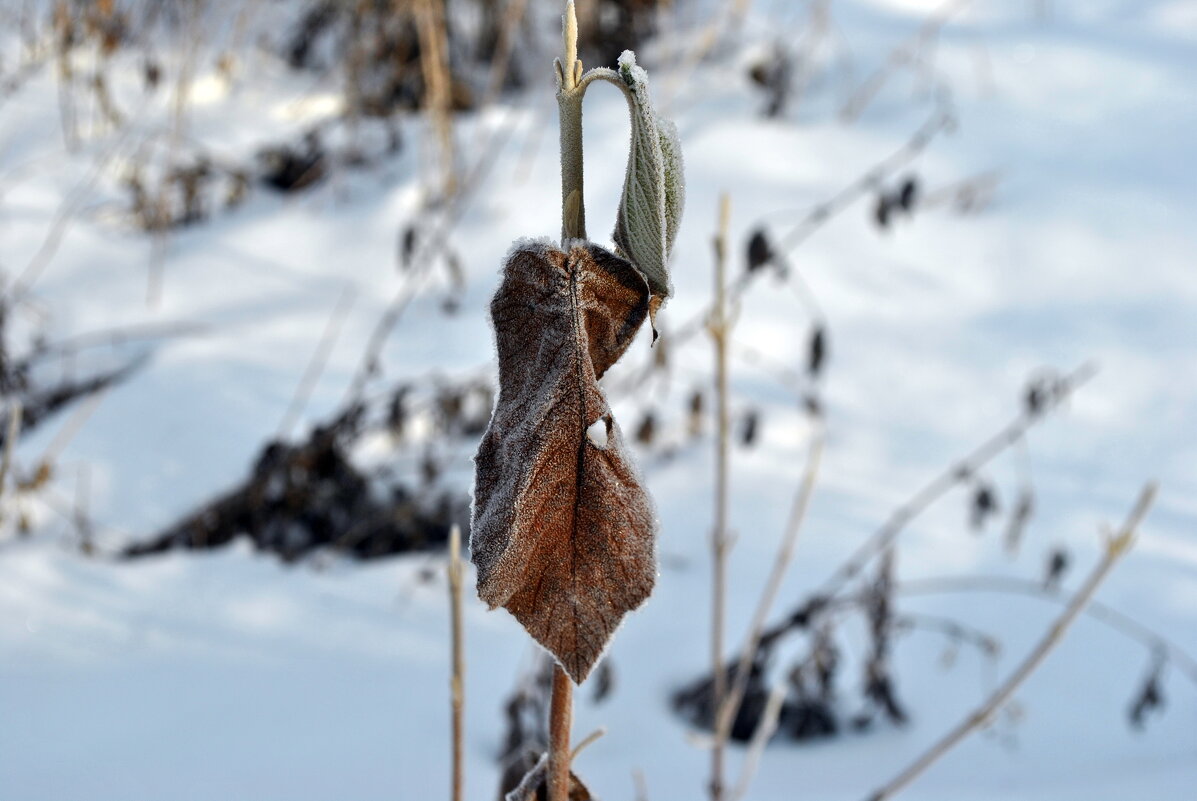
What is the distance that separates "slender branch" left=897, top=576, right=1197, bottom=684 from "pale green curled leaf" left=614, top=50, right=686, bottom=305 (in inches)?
61.3

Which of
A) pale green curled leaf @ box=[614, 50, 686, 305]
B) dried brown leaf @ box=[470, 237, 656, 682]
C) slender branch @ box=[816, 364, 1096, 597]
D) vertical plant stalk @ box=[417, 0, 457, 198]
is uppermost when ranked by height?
vertical plant stalk @ box=[417, 0, 457, 198]

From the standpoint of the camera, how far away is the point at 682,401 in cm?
266

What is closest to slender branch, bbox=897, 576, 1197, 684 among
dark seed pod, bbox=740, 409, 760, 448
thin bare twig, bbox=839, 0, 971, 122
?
dark seed pod, bbox=740, 409, 760, 448

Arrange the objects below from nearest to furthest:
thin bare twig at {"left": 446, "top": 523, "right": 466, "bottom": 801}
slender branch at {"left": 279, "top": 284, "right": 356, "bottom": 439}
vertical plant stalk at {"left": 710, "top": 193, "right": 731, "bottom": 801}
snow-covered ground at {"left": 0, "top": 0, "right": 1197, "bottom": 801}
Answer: thin bare twig at {"left": 446, "top": 523, "right": 466, "bottom": 801}
vertical plant stalk at {"left": 710, "top": 193, "right": 731, "bottom": 801}
snow-covered ground at {"left": 0, "top": 0, "right": 1197, "bottom": 801}
slender branch at {"left": 279, "top": 284, "right": 356, "bottom": 439}

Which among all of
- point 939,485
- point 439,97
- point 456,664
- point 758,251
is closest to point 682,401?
point 939,485

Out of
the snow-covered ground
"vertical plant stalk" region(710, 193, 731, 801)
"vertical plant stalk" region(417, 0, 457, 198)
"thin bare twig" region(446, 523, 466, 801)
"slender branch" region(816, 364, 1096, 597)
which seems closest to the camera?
"thin bare twig" region(446, 523, 466, 801)

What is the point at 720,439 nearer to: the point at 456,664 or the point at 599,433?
the point at 456,664

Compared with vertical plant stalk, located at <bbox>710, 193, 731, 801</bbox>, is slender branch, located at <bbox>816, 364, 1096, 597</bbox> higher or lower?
lower

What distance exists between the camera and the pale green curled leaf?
1.28 ft

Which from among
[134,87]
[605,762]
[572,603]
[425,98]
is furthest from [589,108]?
[572,603]

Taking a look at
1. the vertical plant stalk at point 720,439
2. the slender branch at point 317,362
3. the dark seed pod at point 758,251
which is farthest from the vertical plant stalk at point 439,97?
the vertical plant stalk at point 720,439

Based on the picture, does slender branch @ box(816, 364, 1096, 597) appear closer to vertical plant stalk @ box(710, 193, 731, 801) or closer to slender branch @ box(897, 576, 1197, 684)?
slender branch @ box(897, 576, 1197, 684)

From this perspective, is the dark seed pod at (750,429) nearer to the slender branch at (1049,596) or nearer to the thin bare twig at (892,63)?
the slender branch at (1049,596)

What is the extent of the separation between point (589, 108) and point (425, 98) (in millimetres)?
534
